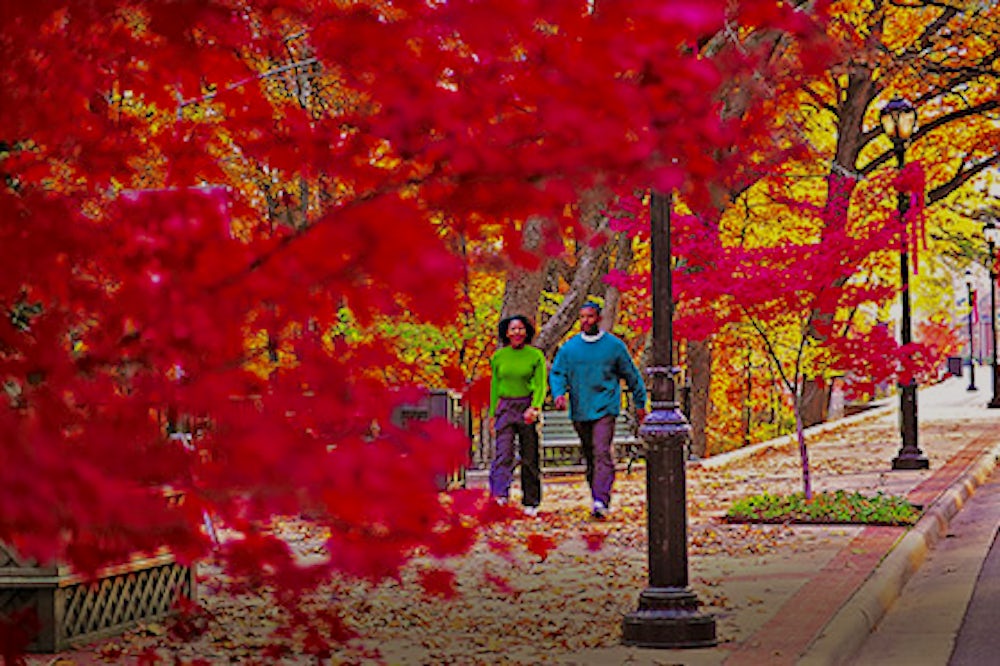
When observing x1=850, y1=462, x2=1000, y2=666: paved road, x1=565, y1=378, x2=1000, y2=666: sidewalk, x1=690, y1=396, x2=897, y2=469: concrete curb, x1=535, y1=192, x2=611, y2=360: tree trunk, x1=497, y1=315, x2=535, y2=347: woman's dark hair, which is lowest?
x1=850, y1=462, x2=1000, y2=666: paved road

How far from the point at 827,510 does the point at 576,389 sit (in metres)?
2.50

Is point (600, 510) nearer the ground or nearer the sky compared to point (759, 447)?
nearer the sky

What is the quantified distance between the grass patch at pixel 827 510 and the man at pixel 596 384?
1243 millimetres

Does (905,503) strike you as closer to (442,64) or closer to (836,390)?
(442,64)

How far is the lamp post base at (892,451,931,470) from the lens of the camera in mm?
22875

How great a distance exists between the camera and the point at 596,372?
52.6 ft

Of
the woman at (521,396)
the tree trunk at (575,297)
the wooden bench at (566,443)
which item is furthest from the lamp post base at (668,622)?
the tree trunk at (575,297)

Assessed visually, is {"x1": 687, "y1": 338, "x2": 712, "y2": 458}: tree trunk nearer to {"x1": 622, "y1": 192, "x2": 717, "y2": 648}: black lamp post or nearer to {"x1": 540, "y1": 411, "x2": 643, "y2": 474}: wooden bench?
{"x1": 540, "y1": 411, "x2": 643, "y2": 474}: wooden bench

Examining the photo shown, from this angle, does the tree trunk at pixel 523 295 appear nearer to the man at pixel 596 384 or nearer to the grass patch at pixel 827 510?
the grass patch at pixel 827 510

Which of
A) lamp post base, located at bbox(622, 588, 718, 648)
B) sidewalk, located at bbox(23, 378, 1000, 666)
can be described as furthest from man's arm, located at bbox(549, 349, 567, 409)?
lamp post base, located at bbox(622, 588, 718, 648)

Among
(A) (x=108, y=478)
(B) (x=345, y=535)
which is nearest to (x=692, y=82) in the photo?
(B) (x=345, y=535)

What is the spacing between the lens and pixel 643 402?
53.5 ft

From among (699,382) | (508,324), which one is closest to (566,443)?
(508,324)

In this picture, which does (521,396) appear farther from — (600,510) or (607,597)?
(607,597)
